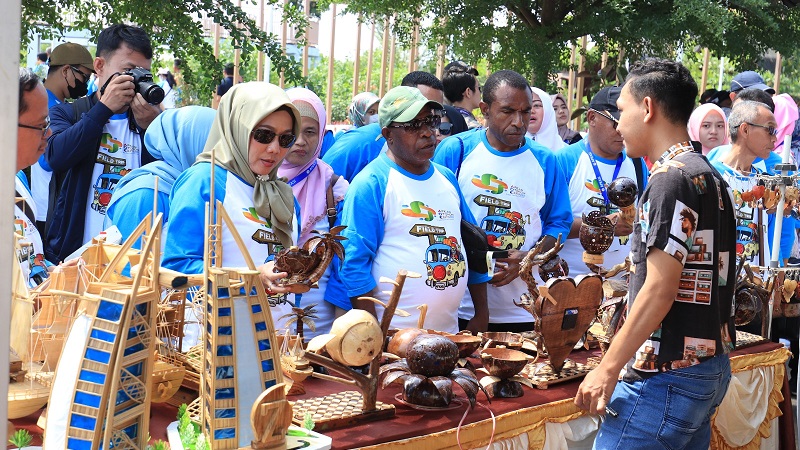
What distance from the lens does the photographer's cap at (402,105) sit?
3.11 meters

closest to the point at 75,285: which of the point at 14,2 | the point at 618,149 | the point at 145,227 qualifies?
the point at 145,227

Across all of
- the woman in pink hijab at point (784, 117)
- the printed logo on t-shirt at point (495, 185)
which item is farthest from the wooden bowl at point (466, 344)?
the woman in pink hijab at point (784, 117)

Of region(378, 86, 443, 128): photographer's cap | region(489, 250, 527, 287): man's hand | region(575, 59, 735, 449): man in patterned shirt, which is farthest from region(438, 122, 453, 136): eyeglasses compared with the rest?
region(575, 59, 735, 449): man in patterned shirt

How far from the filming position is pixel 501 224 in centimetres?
361

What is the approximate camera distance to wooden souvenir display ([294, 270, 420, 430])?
217 centimetres

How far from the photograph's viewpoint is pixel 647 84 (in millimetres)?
2250

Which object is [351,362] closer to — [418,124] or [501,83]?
[418,124]

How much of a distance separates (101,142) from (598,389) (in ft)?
7.80

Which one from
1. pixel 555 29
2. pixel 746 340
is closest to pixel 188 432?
pixel 746 340

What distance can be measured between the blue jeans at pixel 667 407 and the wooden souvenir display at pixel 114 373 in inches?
47.7

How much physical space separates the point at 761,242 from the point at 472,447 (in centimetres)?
231

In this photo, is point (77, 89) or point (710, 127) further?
point (710, 127)

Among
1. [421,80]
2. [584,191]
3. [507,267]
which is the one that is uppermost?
[421,80]

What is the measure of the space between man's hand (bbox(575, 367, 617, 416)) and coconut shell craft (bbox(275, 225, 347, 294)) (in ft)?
2.57
